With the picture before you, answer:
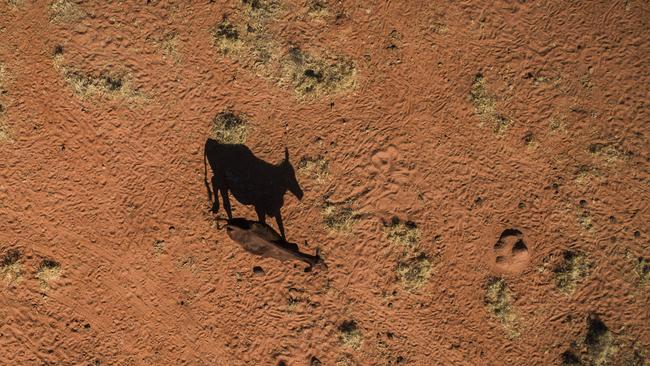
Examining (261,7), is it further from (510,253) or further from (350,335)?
(510,253)

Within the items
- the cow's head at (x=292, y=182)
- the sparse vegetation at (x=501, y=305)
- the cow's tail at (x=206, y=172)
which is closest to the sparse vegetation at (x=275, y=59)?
the cow's head at (x=292, y=182)

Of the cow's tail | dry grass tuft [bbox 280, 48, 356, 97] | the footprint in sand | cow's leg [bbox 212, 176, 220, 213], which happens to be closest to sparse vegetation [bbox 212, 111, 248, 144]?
the cow's tail

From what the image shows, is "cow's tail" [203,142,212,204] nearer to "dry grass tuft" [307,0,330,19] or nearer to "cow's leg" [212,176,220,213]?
"cow's leg" [212,176,220,213]

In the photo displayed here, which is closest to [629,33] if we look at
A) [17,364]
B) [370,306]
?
[370,306]

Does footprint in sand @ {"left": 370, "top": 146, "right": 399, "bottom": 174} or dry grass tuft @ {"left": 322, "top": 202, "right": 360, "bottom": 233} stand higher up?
footprint in sand @ {"left": 370, "top": 146, "right": 399, "bottom": 174}

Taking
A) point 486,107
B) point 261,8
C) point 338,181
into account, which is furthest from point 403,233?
point 261,8

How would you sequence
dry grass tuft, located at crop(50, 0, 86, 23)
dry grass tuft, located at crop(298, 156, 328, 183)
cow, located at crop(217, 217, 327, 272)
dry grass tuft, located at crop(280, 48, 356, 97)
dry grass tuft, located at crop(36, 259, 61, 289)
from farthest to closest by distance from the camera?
dry grass tuft, located at crop(50, 0, 86, 23) < dry grass tuft, located at crop(280, 48, 356, 97) < dry grass tuft, located at crop(298, 156, 328, 183) < dry grass tuft, located at crop(36, 259, 61, 289) < cow, located at crop(217, 217, 327, 272)
